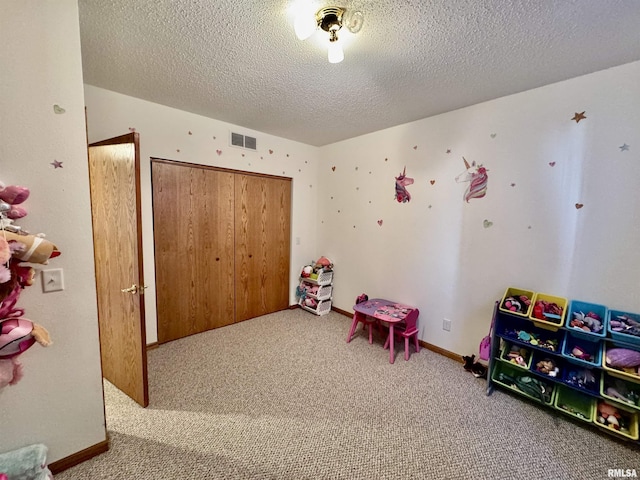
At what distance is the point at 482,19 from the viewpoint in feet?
4.37

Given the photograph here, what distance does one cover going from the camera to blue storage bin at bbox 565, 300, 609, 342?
164 centimetres

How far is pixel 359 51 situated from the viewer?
162cm

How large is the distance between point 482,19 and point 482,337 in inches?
93.2

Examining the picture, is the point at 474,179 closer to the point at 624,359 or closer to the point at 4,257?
the point at 624,359

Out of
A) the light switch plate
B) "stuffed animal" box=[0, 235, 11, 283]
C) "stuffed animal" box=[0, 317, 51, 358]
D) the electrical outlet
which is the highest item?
"stuffed animal" box=[0, 235, 11, 283]

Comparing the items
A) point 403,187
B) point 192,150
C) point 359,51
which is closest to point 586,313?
point 403,187

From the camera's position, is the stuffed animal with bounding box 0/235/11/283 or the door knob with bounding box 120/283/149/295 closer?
the stuffed animal with bounding box 0/235/11/283

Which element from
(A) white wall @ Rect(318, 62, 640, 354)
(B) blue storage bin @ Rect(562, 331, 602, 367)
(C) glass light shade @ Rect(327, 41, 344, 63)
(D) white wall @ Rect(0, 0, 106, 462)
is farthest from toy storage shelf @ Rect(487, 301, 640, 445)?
(D) white wall @ Rect(0, 0, 106, 462)

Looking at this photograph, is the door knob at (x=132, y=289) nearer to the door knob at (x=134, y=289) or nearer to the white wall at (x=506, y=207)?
the door knob at (x=134, y=289)

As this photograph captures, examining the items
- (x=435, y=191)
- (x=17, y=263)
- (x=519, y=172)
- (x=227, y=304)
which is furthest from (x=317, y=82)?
(x=227, y=304)

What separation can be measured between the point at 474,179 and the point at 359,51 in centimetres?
151

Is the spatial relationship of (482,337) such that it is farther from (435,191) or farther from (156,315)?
(156,315)

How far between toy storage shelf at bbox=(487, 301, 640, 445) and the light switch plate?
277 centimetres

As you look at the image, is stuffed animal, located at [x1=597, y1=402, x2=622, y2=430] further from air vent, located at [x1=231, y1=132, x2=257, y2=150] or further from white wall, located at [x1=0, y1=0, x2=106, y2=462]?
air vent, located at [x1=231, y1=132, x2=257, y2=150]
